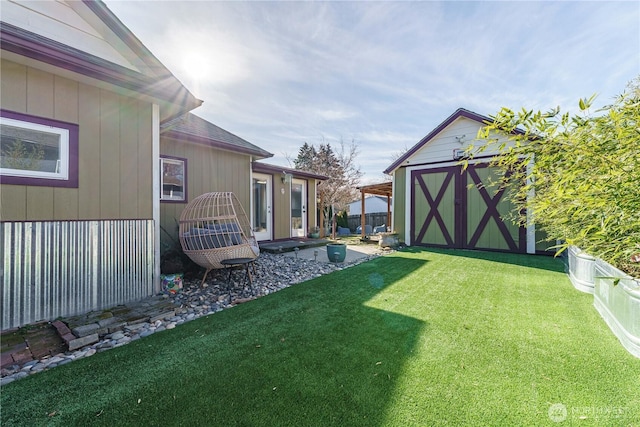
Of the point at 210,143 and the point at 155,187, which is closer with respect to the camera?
the point at 155,187

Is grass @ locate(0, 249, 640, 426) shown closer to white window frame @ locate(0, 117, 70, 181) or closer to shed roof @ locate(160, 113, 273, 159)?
white window frame @ locate(0, 117, 70, 181)

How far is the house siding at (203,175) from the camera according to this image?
19.0 feet

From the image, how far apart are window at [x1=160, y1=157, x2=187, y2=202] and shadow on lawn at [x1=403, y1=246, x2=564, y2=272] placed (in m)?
6.66

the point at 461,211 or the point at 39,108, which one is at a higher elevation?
the point at 39,108

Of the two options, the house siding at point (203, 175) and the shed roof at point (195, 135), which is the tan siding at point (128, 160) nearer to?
the shed roof at point (195, 135)

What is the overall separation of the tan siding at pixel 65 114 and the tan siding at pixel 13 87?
10.0 inches

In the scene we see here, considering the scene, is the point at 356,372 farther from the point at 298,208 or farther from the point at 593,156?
the point at 298,208

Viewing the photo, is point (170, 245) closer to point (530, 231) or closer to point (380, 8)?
point (380, 8)

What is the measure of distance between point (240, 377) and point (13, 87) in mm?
3999

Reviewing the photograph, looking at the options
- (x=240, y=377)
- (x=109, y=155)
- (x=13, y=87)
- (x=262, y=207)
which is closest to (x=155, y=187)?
(x=109, y=155)

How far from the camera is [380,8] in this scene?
552 centimetres

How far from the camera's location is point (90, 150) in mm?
3449

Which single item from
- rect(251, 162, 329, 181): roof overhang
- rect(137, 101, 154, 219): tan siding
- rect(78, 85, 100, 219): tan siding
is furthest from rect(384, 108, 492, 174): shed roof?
rect(78, 85, 100, 219): tan siding

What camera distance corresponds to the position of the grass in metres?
1.70
